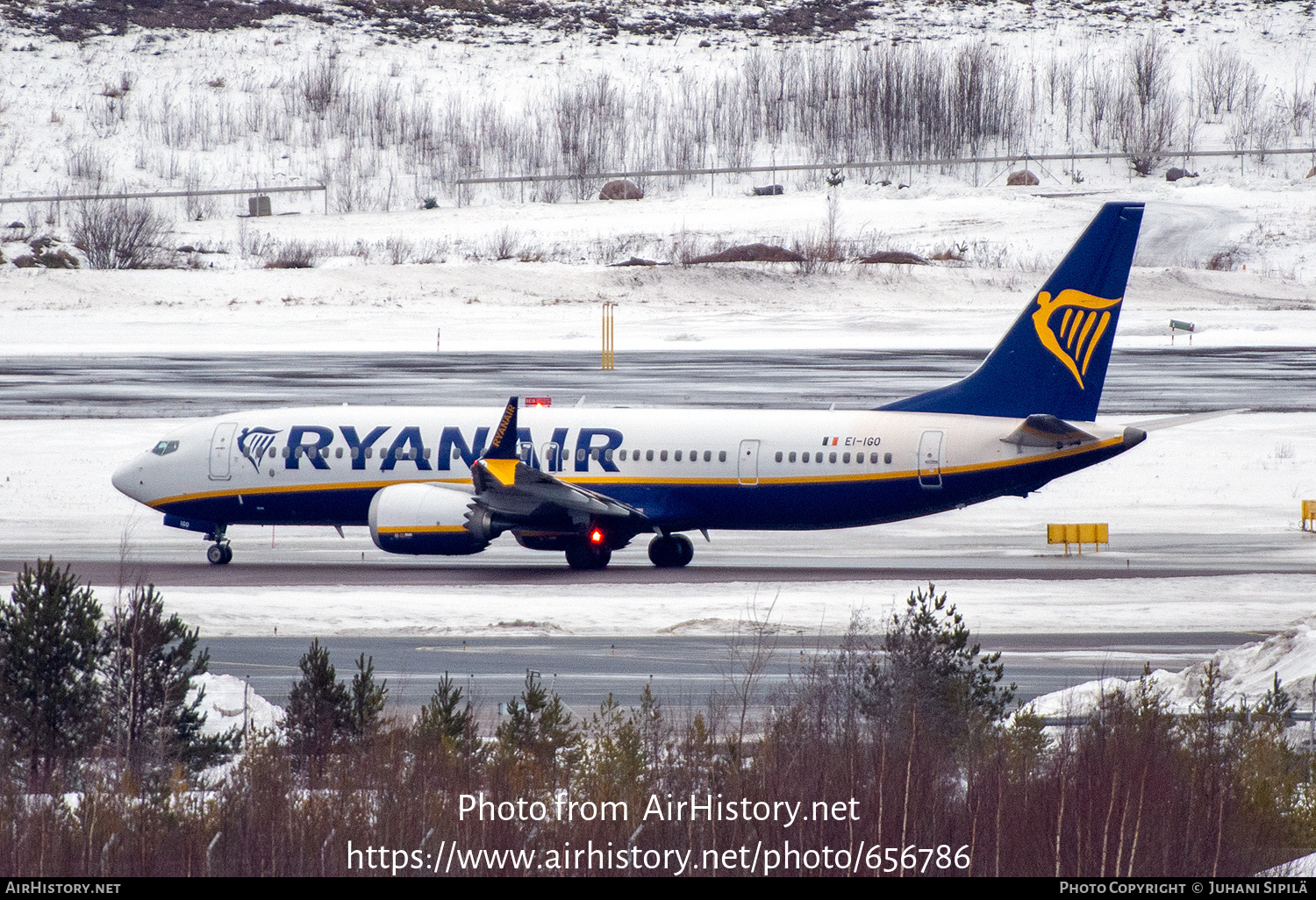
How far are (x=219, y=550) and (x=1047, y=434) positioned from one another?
19.0m

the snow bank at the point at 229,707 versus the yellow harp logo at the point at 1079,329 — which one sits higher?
the yellow harp logo at the point at 1079,329

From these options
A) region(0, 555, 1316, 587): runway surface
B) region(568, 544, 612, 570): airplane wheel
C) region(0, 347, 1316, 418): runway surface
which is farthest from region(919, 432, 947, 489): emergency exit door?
region(0, 347, 1316, 418): runway surface

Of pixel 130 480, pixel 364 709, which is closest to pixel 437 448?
pixel 130 480

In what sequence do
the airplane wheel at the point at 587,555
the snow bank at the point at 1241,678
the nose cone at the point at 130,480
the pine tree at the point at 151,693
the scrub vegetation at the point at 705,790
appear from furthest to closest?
the nose cone at the point at 130,480
the airplane wheel at the point at 587,555
the snow bank at the point at 1241,678
the pine tree at the point at 151,693
the scrub vegetation at the point at 705,790

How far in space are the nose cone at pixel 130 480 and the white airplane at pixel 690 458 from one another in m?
2.12

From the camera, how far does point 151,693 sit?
59.4ft

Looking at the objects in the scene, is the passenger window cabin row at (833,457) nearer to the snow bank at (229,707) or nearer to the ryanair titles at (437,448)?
the ryanair titles at (437,448)

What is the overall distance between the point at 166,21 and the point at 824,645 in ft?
621

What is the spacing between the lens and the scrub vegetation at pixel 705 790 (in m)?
12.9

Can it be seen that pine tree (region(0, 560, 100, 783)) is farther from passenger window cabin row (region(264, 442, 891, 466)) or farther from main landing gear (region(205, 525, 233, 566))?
main landing gear (region(205, 525, 233, 566))

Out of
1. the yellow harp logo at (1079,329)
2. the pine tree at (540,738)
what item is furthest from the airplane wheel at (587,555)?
the pine tree at (540,738)

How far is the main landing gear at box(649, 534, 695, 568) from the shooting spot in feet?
121

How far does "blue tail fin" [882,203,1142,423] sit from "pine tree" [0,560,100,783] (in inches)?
845

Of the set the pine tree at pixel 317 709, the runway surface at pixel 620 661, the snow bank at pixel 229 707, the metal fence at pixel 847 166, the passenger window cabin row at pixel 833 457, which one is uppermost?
the pine tree at pixel 317 709
